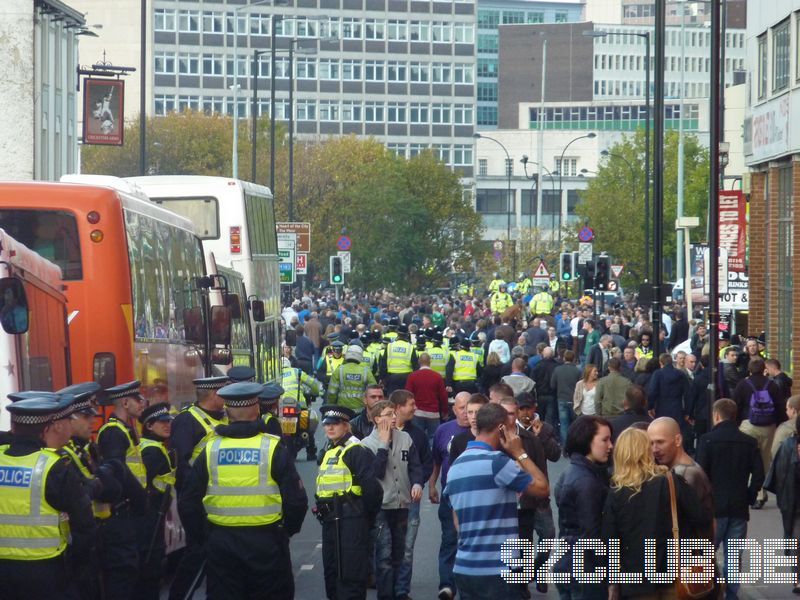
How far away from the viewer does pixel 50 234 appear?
1338 centimetres

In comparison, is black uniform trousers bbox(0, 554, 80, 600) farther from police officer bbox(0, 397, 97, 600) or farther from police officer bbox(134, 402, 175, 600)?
police officer bbox(134, 402, 175, 600)

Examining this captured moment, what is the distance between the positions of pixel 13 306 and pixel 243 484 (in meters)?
2.19

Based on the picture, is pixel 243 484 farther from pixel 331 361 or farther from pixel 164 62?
pixel 164 62

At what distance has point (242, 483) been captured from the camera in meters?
9.01

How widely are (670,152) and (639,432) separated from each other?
73564 mm

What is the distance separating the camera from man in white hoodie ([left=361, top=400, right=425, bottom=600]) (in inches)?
471

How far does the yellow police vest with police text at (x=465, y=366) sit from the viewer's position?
22953 millimetres

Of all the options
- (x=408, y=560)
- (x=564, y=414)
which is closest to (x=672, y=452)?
(x=408, y=560)

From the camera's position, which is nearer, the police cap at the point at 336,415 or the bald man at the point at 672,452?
the bald man at the point at 672,452

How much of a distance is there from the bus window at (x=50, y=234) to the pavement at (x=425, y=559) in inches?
116

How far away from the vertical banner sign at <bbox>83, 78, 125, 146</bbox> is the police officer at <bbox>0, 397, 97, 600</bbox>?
28.7 meters

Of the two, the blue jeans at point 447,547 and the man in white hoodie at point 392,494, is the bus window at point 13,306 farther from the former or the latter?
the blue jeans at point 447,547

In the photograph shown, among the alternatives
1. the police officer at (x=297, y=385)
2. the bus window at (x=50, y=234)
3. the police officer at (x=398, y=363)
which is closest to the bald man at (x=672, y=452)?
the bus window at (x=50, y=234)

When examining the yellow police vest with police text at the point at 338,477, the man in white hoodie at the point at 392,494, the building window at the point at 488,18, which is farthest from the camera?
the building window at the point at 488,18
